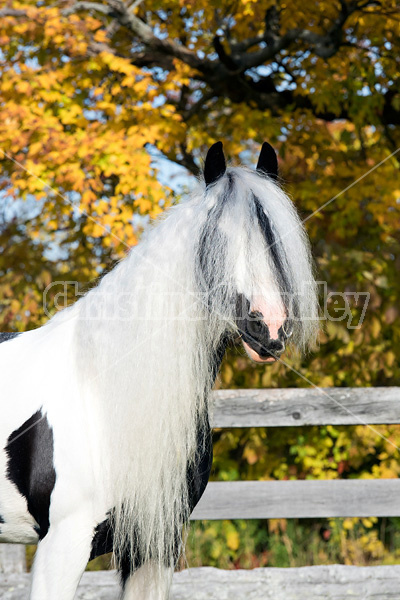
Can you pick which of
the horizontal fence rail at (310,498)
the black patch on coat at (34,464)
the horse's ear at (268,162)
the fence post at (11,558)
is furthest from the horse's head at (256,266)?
the fence post at (11,558)

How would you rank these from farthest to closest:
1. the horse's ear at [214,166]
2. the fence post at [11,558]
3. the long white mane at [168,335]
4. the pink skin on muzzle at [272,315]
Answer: the fence post at [11,558], the horse's ear at [214,166], the long white mane at [168,335], the pink skin on muzzle at [272,315]

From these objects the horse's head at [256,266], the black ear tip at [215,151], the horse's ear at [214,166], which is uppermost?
the black ear tip at [215,151]

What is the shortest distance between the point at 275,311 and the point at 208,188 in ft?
1.54

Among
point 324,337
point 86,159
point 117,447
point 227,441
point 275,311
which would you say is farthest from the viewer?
point 227,441

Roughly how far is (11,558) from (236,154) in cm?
328

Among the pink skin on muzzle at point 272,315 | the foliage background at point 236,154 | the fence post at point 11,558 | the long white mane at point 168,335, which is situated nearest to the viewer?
the pink skin on muzzle at point 272,315

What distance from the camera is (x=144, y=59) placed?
4.55 meters

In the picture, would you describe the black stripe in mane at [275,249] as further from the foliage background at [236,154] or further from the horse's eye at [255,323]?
the foliage background at [236,154]

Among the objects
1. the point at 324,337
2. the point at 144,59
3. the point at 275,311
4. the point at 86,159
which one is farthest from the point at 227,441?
the point at 275,311

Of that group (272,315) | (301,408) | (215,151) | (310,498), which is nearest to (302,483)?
(310,498)

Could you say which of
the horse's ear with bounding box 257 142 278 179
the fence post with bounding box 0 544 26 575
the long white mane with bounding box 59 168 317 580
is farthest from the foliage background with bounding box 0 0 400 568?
the long white mane with bounding box 59 168 317 580

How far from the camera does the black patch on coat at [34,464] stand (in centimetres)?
178

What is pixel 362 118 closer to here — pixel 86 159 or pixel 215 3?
pixel 215 3

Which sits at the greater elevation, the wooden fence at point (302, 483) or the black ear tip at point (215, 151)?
the black ear tip at point (215, 151)
